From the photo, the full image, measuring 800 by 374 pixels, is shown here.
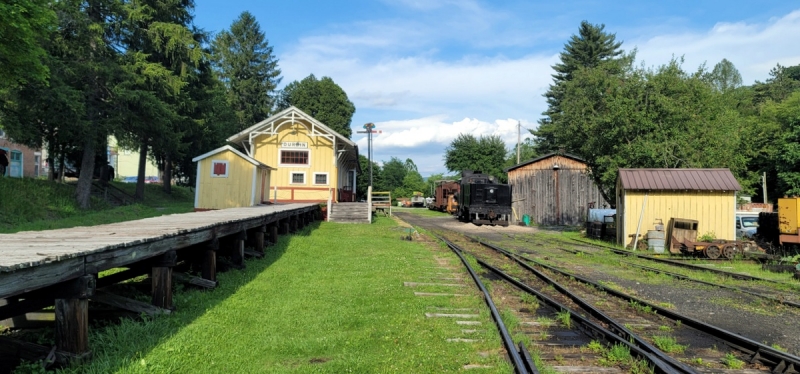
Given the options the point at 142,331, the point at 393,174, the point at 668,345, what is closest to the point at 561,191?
the point at 668,345

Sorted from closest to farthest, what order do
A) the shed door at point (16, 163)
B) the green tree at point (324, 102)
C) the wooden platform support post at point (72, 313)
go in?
the wooden platform support post at point (72, 313) → the shed door at point (16, 163) → the green tree at point (324, 102)

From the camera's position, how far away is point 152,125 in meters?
23.1

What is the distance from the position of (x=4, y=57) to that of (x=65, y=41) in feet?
27.7

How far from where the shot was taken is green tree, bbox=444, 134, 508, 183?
62.4m

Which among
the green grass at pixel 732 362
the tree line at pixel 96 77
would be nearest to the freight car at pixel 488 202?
the tree line at pixel 96 77

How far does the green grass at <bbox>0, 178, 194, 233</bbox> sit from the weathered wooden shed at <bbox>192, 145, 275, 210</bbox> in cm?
303

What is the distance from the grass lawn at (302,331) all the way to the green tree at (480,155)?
5381 cm

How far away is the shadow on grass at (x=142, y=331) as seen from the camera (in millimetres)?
4379

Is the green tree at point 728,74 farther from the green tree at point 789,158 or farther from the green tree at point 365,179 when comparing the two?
the green tree at point 365,179

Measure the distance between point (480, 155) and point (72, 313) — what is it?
198 feet

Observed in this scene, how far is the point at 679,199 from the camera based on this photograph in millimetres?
17703

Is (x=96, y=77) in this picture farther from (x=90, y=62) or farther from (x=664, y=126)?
(x=664, y=126)

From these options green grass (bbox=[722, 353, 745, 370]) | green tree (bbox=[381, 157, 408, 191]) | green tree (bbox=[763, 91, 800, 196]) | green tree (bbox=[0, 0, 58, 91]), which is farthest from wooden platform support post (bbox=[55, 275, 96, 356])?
green tree (bbox=[381, 157, 408, 191])

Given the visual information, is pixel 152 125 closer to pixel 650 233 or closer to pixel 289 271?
pixel 289 271
